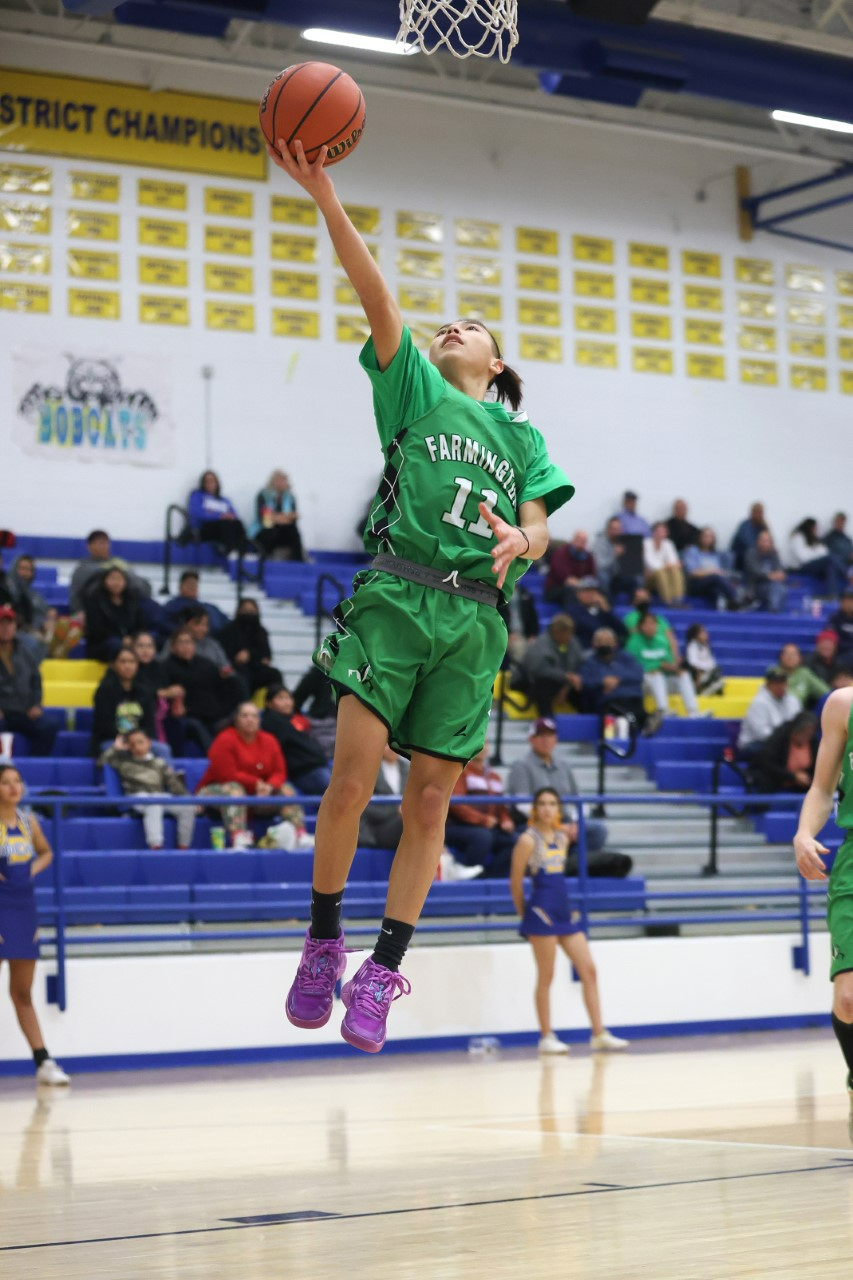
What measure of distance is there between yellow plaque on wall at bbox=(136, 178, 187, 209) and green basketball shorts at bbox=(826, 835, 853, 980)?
1382 cm

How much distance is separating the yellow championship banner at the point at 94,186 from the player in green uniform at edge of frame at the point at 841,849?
13.5 meters

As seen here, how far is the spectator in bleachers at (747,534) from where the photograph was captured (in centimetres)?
1972

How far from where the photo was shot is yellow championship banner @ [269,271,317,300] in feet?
59.0

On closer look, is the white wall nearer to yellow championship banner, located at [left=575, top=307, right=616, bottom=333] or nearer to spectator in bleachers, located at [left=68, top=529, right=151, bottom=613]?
yellow championship banner, located at [left=575, top=307, right=616, bottom=333]

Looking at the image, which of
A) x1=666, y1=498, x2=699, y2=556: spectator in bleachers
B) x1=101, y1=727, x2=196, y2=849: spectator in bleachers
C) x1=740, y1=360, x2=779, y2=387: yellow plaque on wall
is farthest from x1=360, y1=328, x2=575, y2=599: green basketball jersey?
x1=740, y1=360, x2=779, y2=387: yellow plaque on wall

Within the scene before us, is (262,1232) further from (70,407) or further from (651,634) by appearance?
(70,407)

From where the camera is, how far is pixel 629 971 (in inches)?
451

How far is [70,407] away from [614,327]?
695 centimetres

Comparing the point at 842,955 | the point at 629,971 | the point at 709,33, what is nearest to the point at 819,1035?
the point at 629,971

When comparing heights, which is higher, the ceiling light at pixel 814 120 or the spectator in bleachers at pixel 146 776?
the ceiling light at pixel 814 120

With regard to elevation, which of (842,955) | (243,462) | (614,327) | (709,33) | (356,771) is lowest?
(842,955)

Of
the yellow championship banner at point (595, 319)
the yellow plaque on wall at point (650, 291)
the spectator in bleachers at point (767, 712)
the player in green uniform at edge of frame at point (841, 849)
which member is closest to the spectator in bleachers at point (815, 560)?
the yellow plaque on wall at point (650, 291)

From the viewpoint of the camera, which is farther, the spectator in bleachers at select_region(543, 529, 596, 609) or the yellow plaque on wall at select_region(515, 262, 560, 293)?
the yellow plaque on wall at select_region(515, 262, 560, 293)

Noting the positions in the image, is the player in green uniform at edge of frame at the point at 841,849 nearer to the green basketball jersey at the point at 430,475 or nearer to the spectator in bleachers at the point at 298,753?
the green basketball jersey at the point at 430,475
